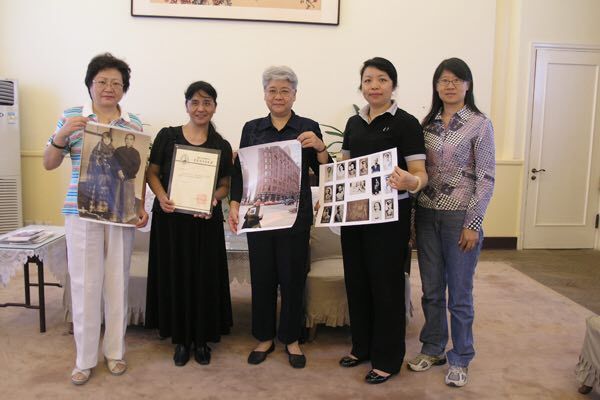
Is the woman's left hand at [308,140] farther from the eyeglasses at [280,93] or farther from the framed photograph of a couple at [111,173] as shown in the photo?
the framed photograph of a couple at [111,173]

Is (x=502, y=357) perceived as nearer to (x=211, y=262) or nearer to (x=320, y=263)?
(x=320, y=263)

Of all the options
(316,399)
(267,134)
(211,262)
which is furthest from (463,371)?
(267,134)

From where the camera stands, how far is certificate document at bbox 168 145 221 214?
2150 mm

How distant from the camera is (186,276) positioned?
89.7 inches

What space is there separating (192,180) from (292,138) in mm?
485

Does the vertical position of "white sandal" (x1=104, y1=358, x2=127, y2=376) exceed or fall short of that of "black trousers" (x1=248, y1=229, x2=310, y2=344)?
it falls short

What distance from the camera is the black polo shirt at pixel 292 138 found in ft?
7.26

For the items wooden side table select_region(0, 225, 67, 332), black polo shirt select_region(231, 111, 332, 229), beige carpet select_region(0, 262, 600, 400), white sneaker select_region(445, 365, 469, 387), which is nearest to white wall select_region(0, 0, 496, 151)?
wooden side table select_region(0, 225, 67, 332)

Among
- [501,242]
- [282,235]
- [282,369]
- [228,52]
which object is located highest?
[228,52]

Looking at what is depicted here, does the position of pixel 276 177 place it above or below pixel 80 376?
above

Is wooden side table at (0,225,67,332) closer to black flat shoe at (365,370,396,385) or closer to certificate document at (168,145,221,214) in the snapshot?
certificate document at (168,145,221,214)

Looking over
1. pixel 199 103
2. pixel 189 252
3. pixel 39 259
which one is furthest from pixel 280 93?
pixel 39 259

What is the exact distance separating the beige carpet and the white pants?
197 millimetres

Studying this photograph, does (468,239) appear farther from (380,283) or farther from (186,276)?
(186,276)
